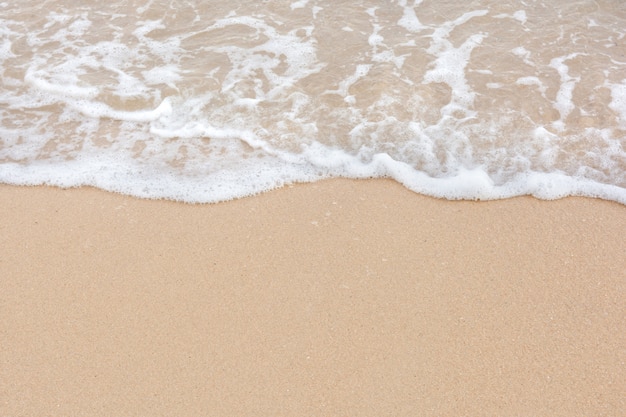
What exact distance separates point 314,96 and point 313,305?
194 cm

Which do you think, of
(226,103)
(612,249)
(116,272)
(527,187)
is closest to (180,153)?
(226,103)

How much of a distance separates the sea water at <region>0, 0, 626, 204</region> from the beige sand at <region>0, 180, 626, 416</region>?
8.4 inches

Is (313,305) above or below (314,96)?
below

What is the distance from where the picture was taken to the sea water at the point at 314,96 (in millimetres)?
3438

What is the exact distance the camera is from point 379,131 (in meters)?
3.71

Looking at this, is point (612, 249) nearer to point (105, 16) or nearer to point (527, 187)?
point (527, 187)

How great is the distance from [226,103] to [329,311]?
6.69ft

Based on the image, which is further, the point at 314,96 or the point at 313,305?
the point at 314,96

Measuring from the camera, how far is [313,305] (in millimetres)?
2656

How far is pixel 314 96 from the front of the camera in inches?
160

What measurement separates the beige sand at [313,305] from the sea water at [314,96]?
0.21 m

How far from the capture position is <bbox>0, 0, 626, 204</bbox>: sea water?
3438 millimetres

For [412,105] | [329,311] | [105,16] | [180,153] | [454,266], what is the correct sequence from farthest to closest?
[105,16] < [412,105] < [180,153] < [454,266] < [329,311]

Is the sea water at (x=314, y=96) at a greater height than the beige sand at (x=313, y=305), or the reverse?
the sea water at (x=314, y=96)
